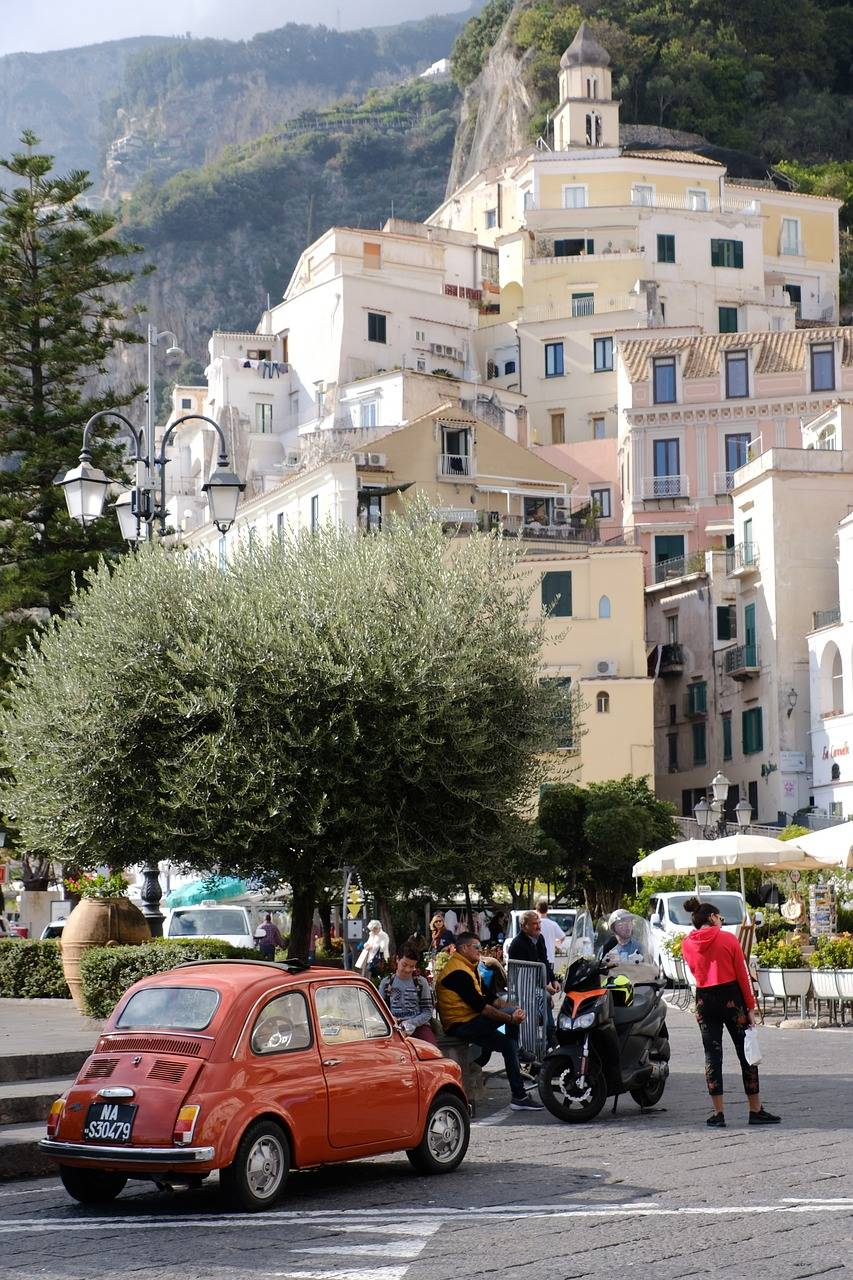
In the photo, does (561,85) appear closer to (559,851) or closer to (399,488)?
(399,488)

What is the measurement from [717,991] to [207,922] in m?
18.5

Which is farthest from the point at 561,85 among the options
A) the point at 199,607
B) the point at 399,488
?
the point at 199,607

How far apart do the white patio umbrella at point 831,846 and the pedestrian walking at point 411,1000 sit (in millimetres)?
13264

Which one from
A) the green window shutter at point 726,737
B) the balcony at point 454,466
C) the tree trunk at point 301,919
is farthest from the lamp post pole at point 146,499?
the balcony at point 454,466

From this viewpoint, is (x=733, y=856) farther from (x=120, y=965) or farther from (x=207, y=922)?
(x=120, y=965)

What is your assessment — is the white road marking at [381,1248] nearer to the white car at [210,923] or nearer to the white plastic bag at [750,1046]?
the white plastic bag at [750,1046]

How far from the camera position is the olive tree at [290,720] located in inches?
684

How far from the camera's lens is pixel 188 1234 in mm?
9641

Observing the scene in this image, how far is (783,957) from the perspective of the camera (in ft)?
78.4

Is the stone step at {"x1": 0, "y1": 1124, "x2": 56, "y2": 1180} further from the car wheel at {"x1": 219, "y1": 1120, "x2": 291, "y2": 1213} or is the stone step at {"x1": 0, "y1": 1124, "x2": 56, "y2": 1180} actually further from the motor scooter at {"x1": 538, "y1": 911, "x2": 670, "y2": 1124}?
the motor scooter at {"x1": 538, "y1": 911, "x2": 670, "y2": 1124}

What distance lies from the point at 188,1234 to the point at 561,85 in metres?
88.8

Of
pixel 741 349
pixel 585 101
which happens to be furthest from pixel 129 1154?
pixel 585 101

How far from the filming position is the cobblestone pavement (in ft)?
28.2

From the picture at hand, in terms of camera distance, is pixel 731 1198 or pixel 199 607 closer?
pixel 731 1198
